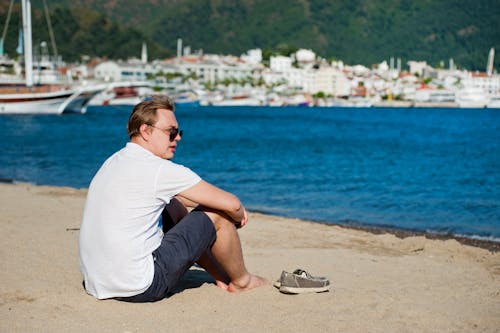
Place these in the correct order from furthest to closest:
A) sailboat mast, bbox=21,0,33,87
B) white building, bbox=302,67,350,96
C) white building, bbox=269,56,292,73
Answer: white building, bbox=269,56,292,73
white building, bbox=302,67,350,96
sailboat mast, bbox=21,0,33,87

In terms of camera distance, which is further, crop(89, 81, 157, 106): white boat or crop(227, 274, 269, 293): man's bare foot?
crop(89, 81, 157, 106): white boat

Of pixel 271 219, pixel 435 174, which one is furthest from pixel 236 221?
pixel 435 174

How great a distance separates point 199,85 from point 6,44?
3831cm

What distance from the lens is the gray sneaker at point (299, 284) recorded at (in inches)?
170

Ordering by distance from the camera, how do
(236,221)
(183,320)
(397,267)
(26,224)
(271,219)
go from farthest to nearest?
1. (271,219)
2. (26,224)
3. (397,267)
4. (236,221)
5. (183,320)

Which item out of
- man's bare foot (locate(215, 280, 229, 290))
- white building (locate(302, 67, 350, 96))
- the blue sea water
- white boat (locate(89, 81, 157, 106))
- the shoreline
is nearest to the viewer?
man's bare foot (locate(215, 280, 229, 290))

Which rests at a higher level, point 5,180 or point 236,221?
point 236,221

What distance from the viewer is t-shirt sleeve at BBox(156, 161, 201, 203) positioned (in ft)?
12.2

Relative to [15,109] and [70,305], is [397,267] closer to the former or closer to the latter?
[70,305]

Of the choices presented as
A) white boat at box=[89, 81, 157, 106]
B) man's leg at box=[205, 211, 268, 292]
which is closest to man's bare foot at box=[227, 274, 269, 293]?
man's leg at box=[205, 211, 268, 292]

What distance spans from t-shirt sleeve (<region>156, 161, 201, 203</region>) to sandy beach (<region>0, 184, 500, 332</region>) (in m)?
0.67

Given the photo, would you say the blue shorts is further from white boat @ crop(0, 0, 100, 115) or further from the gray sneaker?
white boat @ crop(0, 0, 100, 115)

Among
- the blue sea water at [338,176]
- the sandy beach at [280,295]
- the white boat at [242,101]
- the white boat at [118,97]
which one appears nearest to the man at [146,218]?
the sandy beach at [280,295]

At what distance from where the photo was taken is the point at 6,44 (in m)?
145
